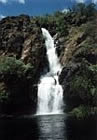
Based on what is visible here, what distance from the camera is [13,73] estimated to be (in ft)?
97.6

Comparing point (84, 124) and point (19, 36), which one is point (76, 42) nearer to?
point (19, 36)

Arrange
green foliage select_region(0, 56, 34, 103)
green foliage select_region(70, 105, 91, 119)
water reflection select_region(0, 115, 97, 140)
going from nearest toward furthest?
1. water reflection select_region(0, 115, 97, 140)
2. green foliage select_region(70, 105, 91, 119)
3. green foliage select_region(0, 56, 34, 103)

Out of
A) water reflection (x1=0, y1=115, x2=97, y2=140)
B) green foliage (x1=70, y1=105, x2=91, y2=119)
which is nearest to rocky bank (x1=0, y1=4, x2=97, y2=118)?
green foliage (x1=70, y1=105, x2=91, y2=119)

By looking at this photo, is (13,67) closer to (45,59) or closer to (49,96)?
(49,96)

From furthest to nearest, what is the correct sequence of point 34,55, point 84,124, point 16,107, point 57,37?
point 57,37, point 34,55, point 16,107, point 84,124

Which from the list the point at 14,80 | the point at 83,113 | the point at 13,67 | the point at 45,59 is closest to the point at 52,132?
the point at 83,113

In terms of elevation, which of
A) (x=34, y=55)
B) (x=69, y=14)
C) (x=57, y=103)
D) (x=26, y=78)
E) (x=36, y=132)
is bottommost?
(x=36, y=132)

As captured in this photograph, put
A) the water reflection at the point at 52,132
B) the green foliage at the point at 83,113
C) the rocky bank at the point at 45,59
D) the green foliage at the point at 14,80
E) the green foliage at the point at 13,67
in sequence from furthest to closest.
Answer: the green foliage at the point at 13,67
the green foliage at the point at 14,80
the rocky bank at the point at 45,59
the green foliage at the point at 83,113
the water reflection at the point at 52,132

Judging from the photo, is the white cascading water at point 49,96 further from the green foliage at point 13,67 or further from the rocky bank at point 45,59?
the green foliage at point 13,67

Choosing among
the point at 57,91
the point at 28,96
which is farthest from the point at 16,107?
the point at 57,91

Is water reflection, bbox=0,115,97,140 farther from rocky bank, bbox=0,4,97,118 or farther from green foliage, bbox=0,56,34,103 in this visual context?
green foliage, bbox=0,56,34,103

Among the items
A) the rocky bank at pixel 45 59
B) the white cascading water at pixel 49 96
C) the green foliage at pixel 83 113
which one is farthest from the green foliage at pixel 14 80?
the green foliage at pixel 83 113

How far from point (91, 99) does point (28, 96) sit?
17.5 ft

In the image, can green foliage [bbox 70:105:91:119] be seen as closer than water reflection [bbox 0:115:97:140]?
No
